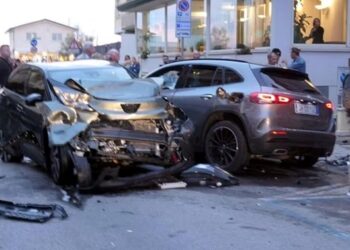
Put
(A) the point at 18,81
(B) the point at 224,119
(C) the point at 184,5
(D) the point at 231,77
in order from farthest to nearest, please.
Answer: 1. (C) the point at 184,5
2. (A) the point at 18,81
3. (D) the point at 231,77
4. (B) the point at 224,119

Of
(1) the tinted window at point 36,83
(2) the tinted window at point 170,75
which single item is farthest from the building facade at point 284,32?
(1) the tinted window at point 36,83

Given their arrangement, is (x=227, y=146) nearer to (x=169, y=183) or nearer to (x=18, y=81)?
(x=169, y=183)

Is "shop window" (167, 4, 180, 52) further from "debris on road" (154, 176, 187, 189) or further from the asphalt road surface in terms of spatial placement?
"debris on road" (154, 176, 187, 189)

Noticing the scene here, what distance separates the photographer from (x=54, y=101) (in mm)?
8406

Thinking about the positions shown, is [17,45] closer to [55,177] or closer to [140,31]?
[140,31]

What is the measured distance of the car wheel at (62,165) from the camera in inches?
312

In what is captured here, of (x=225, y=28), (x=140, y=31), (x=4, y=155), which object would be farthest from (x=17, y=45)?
(x=4, y=155)

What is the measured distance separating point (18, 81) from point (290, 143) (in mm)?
4212

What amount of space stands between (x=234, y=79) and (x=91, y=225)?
3939mm

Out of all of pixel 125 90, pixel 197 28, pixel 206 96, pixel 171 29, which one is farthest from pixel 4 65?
pixel 171 29

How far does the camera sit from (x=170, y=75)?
35.7 ft

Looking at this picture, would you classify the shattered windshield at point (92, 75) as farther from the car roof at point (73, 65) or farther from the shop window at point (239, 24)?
the shop window at point (239, 24)

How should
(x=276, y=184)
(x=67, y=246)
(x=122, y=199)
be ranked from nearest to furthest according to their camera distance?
(x=67, y=246), (x=122, y=199), (x=276, y=184)

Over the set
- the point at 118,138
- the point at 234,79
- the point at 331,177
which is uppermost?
the point at 234,79
